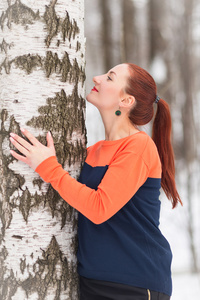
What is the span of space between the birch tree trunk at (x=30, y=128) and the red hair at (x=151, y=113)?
0.36m

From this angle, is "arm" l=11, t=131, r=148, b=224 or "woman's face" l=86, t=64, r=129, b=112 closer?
"arm" l=11, t=131, r=148, b=224

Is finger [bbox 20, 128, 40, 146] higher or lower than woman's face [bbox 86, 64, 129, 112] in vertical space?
lower

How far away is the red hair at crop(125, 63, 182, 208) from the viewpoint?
184 cm

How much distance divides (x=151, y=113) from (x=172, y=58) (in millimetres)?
4148

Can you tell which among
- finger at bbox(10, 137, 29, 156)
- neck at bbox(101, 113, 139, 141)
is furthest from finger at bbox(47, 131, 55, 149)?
neck at bbox(101, 113, 139, 141)

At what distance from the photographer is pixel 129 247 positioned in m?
1.64

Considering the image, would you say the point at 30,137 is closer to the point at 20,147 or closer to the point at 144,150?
the point at 20,147

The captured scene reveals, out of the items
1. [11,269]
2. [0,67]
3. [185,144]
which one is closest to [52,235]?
[11,269]

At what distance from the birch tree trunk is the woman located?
91 millimetres

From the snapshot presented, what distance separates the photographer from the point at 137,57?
19.1 ft

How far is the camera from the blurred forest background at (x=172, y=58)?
571 cm

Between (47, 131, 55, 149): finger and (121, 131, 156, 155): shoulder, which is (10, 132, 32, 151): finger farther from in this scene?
(121, 131, 156, 155): shoulder

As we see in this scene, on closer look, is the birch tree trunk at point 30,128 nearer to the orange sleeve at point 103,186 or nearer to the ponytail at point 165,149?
the orange sleeve at point 103,186

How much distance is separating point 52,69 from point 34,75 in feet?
0.29
